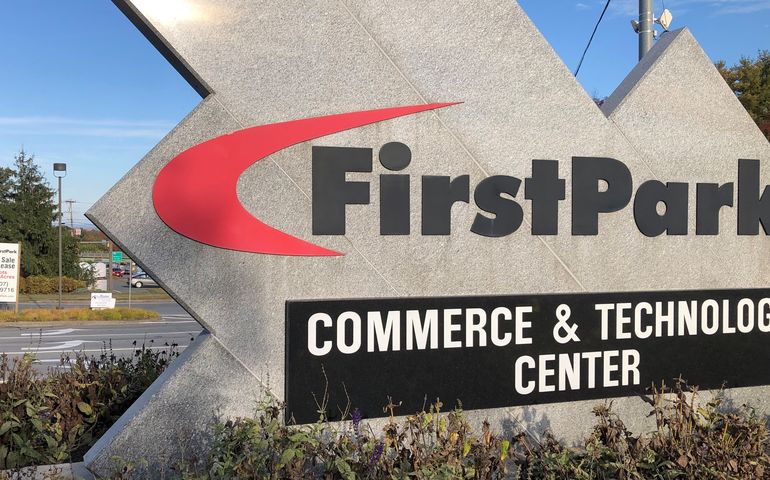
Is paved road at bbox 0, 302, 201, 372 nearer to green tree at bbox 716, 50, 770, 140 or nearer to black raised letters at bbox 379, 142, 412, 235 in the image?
black raised letters at bbox 379, 142, 412, 235

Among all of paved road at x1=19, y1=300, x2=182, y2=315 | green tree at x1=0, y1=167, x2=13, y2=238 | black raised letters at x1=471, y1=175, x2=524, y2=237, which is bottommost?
paved road at x1=19, y1=300, x2=182, y2=315

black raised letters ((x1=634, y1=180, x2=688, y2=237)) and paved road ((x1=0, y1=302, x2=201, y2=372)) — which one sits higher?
black raised letters ((x1=634, y1=180, x2=688, y2=237))

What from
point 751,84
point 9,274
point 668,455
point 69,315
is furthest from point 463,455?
point 751,84

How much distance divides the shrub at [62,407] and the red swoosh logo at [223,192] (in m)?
1.88

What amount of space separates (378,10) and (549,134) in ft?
5.42

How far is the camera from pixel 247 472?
3.63m

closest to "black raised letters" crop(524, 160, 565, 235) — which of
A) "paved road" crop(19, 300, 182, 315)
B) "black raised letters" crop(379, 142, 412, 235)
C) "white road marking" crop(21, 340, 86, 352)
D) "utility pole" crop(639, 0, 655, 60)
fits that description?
"black raised letters" crop(379, 142, 412, 235)

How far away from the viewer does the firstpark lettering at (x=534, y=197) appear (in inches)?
192

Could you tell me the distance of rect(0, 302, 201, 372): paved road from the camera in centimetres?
1503

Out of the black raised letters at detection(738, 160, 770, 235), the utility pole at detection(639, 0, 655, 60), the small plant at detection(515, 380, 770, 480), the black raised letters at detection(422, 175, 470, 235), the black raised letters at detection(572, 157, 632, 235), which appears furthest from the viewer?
the utility pole at detection(639, 0, 655, 60)

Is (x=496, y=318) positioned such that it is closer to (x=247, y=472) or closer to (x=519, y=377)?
(x=519, y=377)

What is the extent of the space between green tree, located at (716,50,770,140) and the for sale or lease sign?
27718 millimetres

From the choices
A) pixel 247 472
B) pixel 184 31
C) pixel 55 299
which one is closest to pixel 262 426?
pixel 247 472

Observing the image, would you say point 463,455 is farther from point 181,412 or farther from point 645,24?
point 645,24
